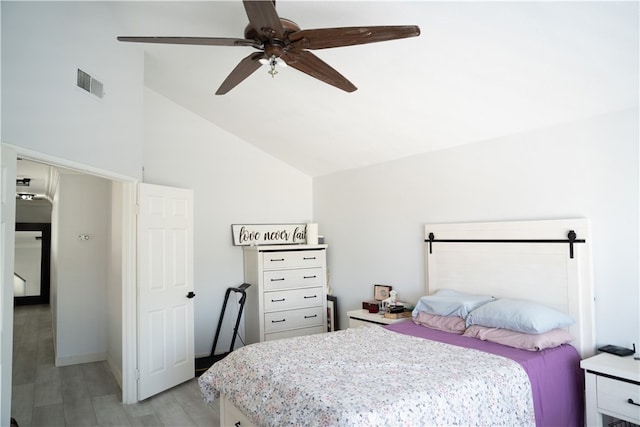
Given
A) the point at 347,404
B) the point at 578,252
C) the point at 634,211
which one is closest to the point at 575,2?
the point at 634,211

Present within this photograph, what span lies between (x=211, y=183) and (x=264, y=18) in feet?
11.3

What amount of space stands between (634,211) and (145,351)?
3922mm

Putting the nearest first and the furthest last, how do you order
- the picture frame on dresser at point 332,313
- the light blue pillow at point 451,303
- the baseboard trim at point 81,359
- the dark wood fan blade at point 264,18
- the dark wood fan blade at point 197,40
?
1. the dark wood fan blade at point 264,18
2. the dark wood fan blade at point 197,40
3. the light blue pillow at point 451,303
4. the baseboard trim at point 81,359
5. the picture frame on dresser at point 332,313

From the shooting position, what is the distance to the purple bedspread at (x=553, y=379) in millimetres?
2346

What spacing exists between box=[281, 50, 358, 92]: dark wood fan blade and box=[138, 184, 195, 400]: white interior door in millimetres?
2139

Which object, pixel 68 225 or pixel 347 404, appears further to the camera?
pixel 68 225

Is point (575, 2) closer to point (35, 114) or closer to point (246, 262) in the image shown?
point (35, 114)

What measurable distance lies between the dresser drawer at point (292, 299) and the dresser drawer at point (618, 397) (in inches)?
119

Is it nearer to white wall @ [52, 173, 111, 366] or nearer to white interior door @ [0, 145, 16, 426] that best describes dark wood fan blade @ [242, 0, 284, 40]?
white interior door @ [0, 145, 16, 426]

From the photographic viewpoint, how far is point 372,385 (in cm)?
201

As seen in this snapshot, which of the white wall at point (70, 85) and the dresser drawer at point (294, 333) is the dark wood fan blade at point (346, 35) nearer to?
the white wall at point (70, 85)

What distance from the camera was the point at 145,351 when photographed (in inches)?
144

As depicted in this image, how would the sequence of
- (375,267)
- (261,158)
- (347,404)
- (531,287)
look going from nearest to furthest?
(347,404) → (531,287) → (375,267) → (261,158)

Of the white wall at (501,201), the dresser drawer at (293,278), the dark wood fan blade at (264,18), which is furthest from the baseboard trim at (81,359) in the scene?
the dark wood fan blade at (264,18)
